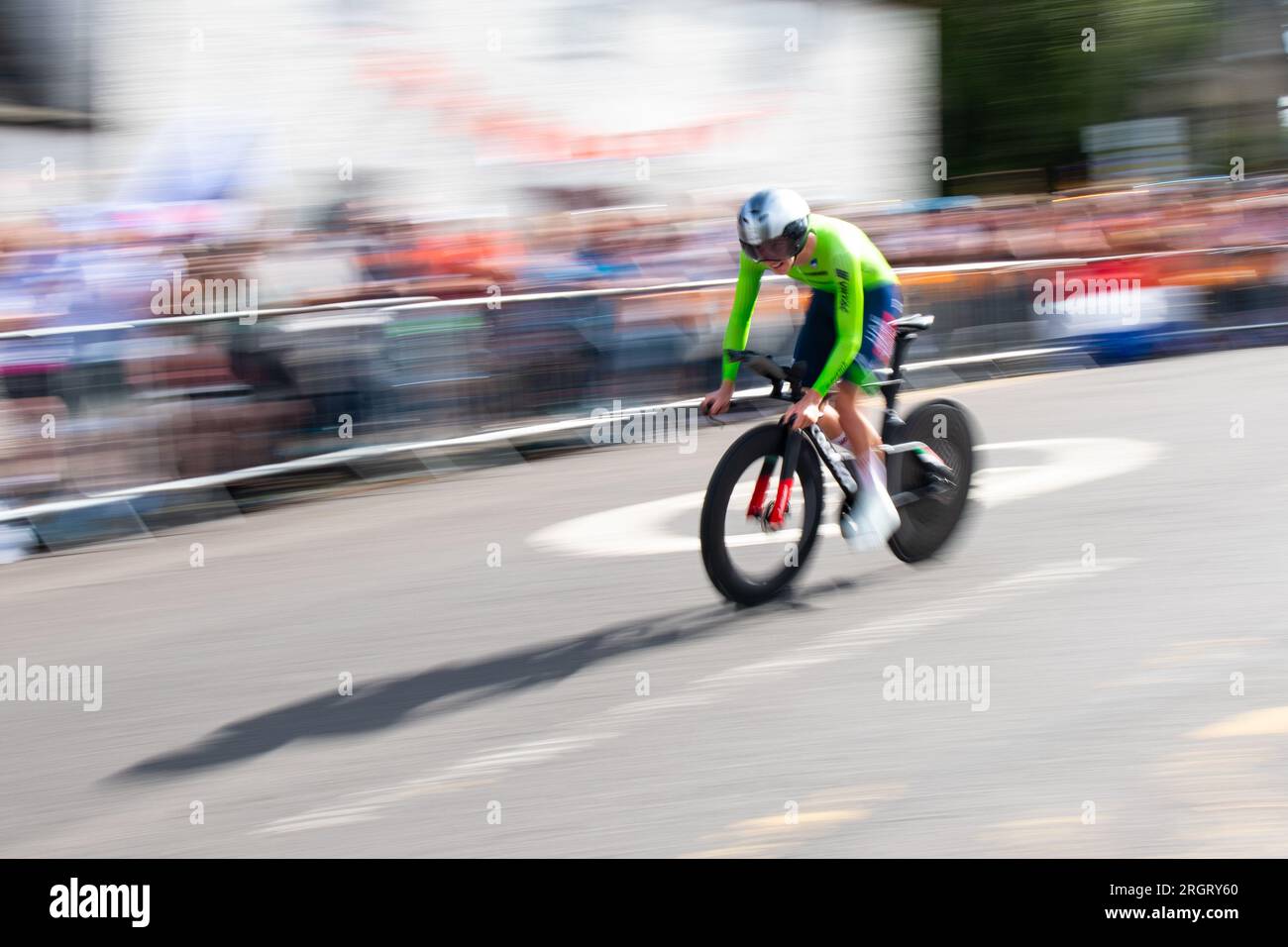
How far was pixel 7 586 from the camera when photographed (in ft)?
25.8

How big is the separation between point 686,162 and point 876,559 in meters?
11.5

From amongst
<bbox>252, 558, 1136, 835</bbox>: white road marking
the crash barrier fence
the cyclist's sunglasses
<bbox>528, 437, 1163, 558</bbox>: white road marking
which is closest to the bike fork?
<bbox>252, 558, 1136, 835</bbox>: white road marking

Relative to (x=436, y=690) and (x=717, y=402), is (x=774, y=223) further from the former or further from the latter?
(x=436, y=690)

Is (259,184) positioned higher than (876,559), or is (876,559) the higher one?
(259,184)

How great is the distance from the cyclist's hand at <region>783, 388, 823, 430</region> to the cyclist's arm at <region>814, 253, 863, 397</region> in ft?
0.22

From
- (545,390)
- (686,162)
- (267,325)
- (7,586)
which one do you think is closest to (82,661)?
(7,586)

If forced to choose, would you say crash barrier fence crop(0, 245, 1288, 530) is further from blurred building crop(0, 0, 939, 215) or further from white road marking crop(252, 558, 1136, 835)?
white road marking crop(252, 558, 1136, 835)

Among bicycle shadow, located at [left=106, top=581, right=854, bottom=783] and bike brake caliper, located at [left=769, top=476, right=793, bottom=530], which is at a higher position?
bike brake caliper, located at [left=769, top=476, right=793, bottom=530]

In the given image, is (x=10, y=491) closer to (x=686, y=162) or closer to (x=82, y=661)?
(x=82, y=661)

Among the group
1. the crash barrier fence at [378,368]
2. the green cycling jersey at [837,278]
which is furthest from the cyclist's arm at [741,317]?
the crash barrier fence at [378,368]

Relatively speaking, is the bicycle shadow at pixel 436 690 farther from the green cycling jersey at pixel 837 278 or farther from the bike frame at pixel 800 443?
the green cycling jersey at pixel 837 278

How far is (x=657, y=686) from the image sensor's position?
18.0 feet

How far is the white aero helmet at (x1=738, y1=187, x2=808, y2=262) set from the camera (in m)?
5.82

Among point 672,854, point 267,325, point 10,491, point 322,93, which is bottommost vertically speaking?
point 672,854
